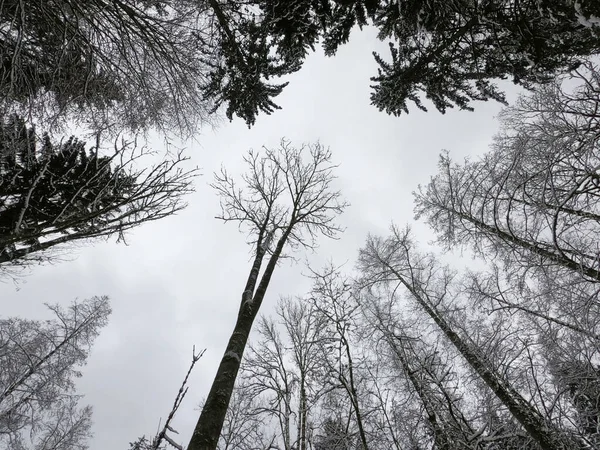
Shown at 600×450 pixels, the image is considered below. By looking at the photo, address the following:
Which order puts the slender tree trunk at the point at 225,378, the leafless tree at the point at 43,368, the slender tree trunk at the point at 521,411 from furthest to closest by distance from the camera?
the leafless tree at the point at 43,368 < the slender tree trunk at the point at 521,411 < the slender tree trunk at the point at 225,378

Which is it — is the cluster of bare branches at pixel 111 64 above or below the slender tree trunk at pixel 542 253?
above

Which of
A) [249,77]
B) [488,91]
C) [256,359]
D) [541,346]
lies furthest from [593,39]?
[256,359]

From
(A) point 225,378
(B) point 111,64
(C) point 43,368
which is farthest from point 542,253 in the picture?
(C) point 43,368

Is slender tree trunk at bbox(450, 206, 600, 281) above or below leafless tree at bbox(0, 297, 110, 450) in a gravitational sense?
below

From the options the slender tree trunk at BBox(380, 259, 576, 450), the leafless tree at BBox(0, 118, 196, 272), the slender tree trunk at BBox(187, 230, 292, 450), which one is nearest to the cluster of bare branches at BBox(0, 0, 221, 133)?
the leafless tree at BBox(0, 118, 196, 272)

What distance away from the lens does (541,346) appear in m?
5.09

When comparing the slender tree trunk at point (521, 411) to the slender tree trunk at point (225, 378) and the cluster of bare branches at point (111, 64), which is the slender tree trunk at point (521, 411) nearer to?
the slender tree trunk at point (225, 378)

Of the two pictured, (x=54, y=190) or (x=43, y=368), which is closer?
(x=54, y=190)

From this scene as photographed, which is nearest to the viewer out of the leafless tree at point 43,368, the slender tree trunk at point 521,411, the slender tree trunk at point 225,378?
the slender tree trunk at point 225,378

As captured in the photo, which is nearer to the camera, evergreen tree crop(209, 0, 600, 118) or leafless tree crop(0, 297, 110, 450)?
evergreen tree crop(209, 0, 600, 118)

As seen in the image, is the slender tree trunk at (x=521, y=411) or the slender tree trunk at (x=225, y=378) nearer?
the slender tree trunk at (x=225, y=378)

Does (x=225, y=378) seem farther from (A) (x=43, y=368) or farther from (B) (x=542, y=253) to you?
(A) (x=43, y=368)

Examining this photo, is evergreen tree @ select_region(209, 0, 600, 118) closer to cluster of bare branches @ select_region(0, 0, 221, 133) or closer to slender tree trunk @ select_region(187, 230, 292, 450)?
cluster of bare branches @ select_region(0, 0, 221, 133)

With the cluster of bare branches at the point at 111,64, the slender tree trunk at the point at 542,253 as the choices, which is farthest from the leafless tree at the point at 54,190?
the slender tree trunk at the point at 542,253
